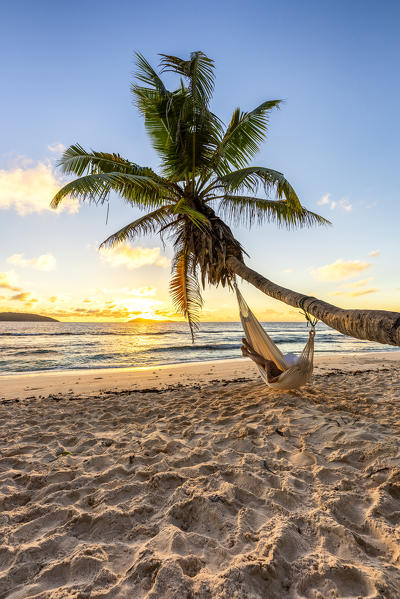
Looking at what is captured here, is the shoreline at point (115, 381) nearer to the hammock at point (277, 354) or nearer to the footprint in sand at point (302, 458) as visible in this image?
the hammock at point (277, 354)

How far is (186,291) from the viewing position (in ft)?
18.0

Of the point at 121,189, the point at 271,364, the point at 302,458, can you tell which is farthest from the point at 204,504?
the point at 121,189

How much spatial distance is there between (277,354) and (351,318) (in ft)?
7.14

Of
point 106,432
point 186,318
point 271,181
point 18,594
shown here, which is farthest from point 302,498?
point 186,318

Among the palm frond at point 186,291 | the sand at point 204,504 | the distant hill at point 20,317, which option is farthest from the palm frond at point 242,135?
the distant hill at point 20,317

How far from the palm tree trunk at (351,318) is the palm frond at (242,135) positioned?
2.49 m

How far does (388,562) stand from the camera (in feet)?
3.82

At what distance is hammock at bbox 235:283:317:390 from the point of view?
3141 mm

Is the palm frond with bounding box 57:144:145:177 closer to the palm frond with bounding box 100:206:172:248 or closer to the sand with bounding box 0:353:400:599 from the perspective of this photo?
the palm frond with bounding box 100:206:172:248

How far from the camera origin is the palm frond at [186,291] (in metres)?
5.31

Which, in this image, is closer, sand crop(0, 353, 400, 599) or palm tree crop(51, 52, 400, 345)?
sand crop(0, 353, 400, 599)

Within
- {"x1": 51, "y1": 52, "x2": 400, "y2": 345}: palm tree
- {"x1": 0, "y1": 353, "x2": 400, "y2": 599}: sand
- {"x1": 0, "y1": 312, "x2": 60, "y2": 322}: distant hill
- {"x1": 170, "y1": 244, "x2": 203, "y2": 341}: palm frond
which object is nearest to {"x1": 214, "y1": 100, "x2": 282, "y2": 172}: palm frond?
{"x1": 51, "y1": 52, "x2": 400, "y2": 345}: palm tree

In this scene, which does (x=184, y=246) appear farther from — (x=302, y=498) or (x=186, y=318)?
(x=302, y=498)

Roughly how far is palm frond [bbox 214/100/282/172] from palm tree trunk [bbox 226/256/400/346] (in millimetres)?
2494
